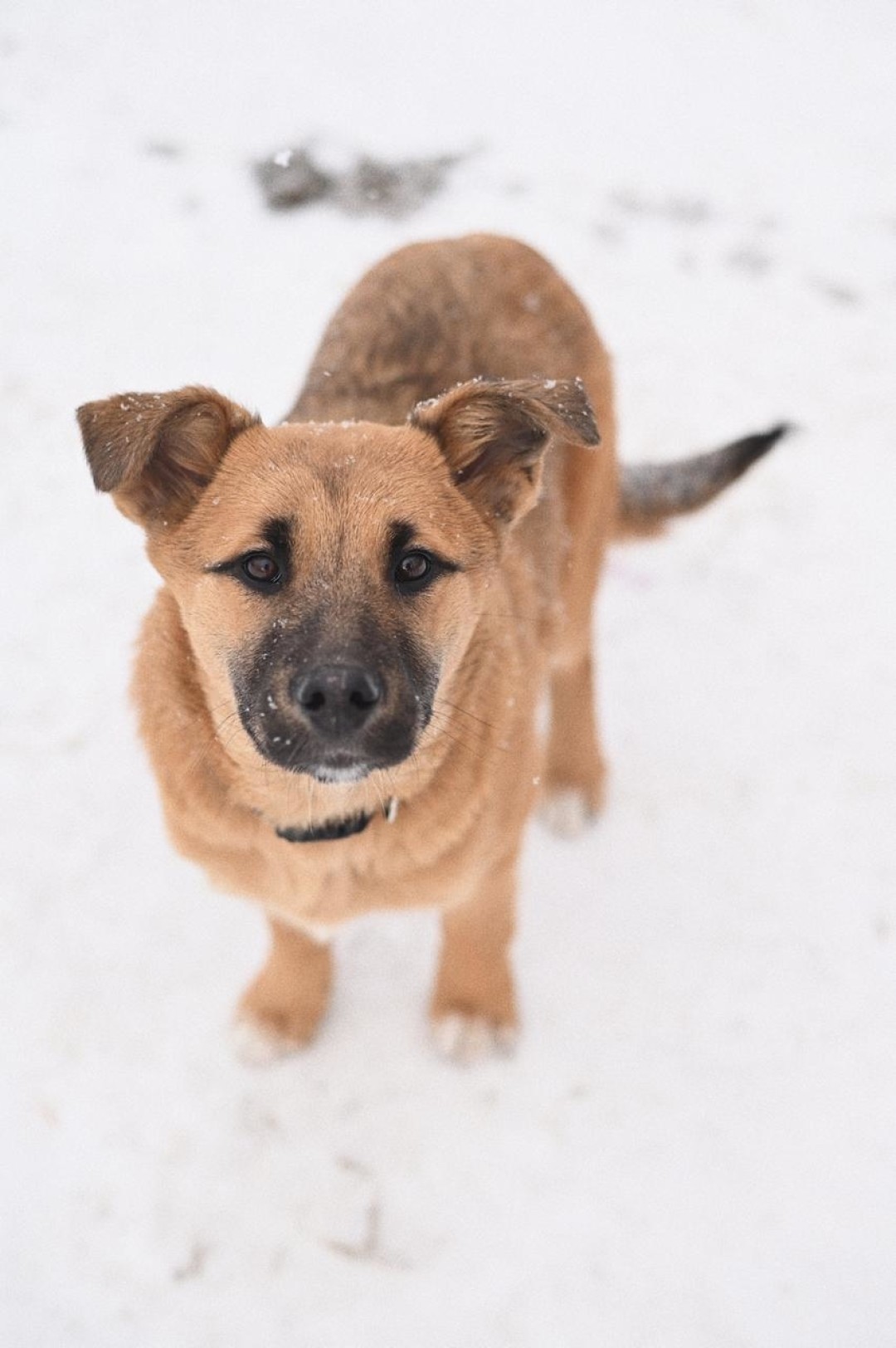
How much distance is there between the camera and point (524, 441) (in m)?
2.96

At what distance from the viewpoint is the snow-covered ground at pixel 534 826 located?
365 centimetres

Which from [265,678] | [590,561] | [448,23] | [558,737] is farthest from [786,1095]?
[448,23]

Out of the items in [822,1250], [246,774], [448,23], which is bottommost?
[822,1250]

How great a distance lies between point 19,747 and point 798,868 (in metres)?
3.38

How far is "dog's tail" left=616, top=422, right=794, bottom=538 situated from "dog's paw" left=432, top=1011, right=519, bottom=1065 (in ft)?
6.85

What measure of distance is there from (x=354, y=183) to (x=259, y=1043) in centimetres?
517

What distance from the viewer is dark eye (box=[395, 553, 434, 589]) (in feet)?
9.03

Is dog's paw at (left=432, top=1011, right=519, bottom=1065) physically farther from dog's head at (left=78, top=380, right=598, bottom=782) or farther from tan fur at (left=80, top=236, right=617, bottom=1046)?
dog's head at (left=78, top=380, right=598, bottom=782)

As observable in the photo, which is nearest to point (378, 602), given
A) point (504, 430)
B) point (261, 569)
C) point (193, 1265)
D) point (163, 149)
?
point (261, 569)

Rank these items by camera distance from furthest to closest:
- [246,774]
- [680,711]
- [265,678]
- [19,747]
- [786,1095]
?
[680,711] < [19,747] < [786,1095] < [246,774] < [265,678]

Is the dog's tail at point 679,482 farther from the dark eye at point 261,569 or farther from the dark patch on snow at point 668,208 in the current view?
the dark patch on snow at point 668,208

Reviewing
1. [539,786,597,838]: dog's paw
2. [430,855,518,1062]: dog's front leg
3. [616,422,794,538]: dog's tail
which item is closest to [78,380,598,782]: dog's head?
[430,855,518,1062]: dog's front leg

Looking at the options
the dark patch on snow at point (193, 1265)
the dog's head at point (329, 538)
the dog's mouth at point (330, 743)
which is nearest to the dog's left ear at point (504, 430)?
the dog's head at point (329, 538)

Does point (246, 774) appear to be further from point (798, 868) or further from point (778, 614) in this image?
point (778, 614)
